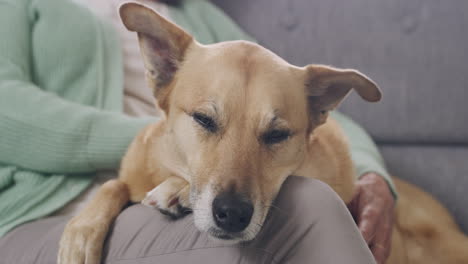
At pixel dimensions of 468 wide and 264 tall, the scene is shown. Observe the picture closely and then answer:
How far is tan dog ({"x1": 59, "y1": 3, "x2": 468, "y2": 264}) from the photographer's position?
826 millimetres

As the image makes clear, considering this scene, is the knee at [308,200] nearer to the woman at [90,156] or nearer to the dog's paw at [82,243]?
the woman at [90,156]

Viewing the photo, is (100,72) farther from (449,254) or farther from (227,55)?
(449,254)

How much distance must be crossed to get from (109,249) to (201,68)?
45 centimetres

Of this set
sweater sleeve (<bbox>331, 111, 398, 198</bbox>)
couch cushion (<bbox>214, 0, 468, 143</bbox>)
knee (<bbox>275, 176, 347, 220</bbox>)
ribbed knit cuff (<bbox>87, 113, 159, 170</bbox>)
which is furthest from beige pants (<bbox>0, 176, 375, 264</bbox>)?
couch cushion (<bbox>214, 0, 468, 143</bbox>)

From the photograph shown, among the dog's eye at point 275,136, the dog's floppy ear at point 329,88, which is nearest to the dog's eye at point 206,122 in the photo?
the dog's eye at point 275,136

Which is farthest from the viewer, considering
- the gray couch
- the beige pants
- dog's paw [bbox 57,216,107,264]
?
the gray couch

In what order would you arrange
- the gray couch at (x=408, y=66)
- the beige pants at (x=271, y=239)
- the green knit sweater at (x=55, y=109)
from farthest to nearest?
the gray couch at (x=408, y=66) < the green knit sweater at (x=55, y=109) < the beige pants at (x=271, y=239)

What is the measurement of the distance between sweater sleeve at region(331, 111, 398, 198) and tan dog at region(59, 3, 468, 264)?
0.79 feet

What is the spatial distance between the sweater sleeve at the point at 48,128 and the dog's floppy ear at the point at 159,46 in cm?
24

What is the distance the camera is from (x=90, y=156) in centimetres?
117

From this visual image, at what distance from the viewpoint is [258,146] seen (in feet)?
2.96

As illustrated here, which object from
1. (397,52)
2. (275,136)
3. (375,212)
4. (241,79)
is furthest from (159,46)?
(397,52)

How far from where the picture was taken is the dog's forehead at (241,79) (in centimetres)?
89

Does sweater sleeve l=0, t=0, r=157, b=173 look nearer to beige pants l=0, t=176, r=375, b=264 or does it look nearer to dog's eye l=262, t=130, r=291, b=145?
beige pants l=0, t=176, r=375, b=264
